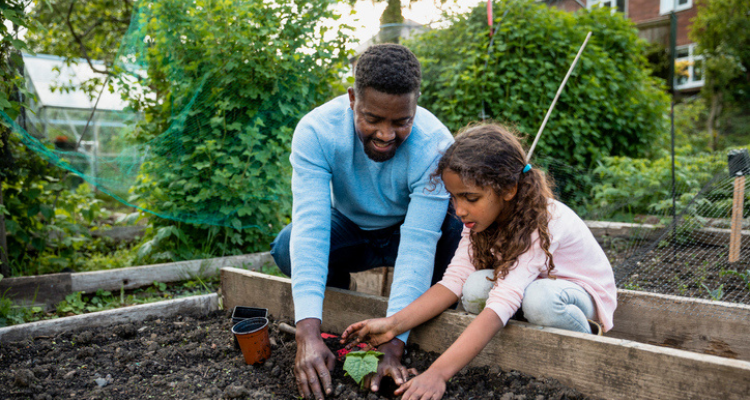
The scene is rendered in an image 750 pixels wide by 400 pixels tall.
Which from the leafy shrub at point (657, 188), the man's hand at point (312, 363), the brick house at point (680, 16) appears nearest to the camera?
the man's hand at point (312, 363)

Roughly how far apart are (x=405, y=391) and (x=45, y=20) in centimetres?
855

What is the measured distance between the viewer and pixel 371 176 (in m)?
2.04

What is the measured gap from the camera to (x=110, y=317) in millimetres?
2248

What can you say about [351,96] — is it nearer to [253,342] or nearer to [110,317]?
[253,342]

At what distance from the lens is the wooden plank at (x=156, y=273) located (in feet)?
9.36

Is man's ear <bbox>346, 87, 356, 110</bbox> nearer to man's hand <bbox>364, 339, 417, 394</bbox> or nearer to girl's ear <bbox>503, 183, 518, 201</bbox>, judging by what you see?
girl's ear <bbox>503, 183, 518, 201</bbox>

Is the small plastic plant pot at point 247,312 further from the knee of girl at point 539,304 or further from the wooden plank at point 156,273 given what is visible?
the wooden plank at point 156,273

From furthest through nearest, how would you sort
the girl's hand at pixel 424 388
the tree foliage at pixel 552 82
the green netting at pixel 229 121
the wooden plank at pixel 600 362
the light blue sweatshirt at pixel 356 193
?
the tree foliage at pixel 552 82 → the green netting at pixel 229 121 → the light blue sweatshirt at pixel 356 193 → the girl's hand at pixel 424 388 → the wooden plank at pixel 600 362

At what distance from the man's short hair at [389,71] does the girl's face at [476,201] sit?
337 mm

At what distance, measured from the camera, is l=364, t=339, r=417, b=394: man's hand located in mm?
1551

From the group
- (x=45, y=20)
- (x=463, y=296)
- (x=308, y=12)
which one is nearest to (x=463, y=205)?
(x=463, y=296)

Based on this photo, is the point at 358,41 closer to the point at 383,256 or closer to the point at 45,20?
the point at 383,256

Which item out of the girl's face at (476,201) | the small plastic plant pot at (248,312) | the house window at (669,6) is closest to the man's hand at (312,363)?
the small plastic plant pot at (248,312)

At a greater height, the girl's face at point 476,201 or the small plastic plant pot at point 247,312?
the girl's face at point 476,201
